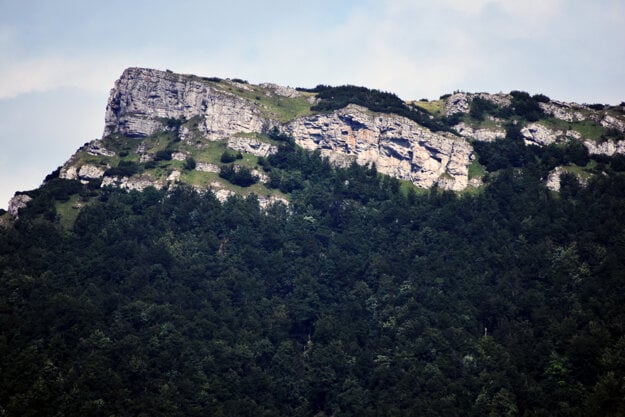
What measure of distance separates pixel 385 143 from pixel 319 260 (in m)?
44.3

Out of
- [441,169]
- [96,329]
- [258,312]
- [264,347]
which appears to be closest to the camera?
[96,329]

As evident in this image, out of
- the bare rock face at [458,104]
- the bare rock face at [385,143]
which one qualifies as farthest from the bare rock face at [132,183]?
the bare rock face at [458,104]

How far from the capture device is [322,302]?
131375 millimetres

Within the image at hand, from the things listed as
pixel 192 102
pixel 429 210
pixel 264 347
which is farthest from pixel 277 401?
pixel 192 102

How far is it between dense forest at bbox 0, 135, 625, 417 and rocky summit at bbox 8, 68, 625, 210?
31.1 ft

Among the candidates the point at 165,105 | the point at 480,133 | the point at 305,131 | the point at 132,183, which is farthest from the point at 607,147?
the point at 132,183

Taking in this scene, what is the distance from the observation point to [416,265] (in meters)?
134

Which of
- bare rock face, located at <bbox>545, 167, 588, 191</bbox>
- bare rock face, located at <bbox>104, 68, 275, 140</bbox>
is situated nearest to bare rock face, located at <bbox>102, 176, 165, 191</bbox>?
bare rock face, located at <bbox>104, 68, 275, 140</bbox>

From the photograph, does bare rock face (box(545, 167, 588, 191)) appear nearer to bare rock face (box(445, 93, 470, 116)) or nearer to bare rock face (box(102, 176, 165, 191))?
bare rock face (box(445, 93, 470, 116))

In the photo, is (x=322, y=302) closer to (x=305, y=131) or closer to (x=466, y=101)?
(x=305, y=131)

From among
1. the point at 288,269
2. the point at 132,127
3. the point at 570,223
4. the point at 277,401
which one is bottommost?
the point at 277,401

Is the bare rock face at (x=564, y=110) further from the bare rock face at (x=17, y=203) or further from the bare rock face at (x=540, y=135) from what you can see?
the bare rock face at (x=17, y=203)

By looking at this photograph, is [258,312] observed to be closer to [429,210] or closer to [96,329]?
[96,329]

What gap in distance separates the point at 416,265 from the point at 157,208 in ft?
161
